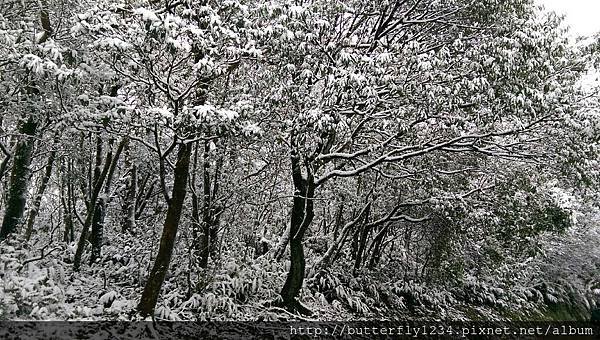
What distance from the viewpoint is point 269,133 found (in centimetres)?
866

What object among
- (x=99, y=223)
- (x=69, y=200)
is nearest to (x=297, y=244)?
(x=99, y=223)

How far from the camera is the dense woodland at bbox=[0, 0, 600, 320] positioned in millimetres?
6855

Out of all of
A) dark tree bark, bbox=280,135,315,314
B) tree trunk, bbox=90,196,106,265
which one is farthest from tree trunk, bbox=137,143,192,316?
tree trunk, bbox=90,196,106,265

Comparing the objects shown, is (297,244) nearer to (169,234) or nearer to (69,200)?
(169,234)

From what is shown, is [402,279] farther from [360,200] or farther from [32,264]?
[32,264]

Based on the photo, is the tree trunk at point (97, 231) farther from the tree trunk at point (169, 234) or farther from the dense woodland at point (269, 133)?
the tree trunk at point (169, 234)

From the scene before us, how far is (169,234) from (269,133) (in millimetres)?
2788

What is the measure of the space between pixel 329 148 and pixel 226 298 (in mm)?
4165

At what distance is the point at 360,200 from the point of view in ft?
45.3

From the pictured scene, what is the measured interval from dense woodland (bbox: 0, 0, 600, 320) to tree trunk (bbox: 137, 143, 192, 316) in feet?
0.10

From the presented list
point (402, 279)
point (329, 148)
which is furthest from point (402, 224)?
point (329, 148)

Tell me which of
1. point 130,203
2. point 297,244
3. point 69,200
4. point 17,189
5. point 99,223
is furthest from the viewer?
point 130,203

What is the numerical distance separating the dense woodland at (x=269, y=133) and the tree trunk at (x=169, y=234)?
3 centimetres

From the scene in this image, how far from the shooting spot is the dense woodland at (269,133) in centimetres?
686
